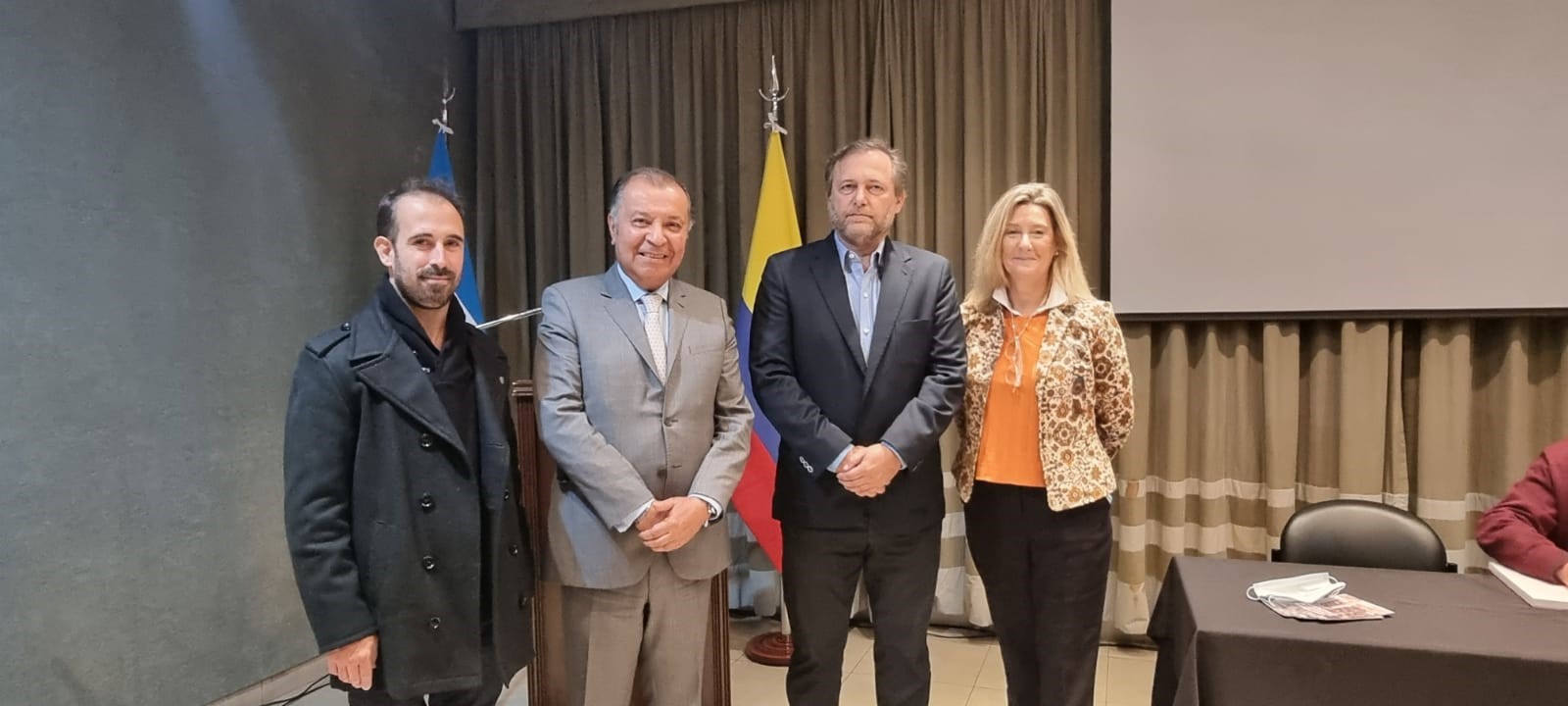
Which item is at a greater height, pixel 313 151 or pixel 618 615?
pixel 313 151

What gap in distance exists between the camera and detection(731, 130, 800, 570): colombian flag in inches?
132

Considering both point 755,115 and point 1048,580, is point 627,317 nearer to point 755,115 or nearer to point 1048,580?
point 1048,580

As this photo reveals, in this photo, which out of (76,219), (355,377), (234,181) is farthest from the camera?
(234,181)

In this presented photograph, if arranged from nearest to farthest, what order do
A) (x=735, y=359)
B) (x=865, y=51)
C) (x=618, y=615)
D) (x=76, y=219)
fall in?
(x=618, y=615) → (x=735, y=359) → (x=76, y=219) → (x=865, y=51)

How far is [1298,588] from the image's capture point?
1834 millimetres

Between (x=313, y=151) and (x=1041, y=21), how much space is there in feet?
9.33

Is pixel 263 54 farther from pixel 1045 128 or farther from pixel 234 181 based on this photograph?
pixel 1045 128

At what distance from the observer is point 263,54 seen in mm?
3102

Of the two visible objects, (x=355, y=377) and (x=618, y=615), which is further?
(x=618, y=615)

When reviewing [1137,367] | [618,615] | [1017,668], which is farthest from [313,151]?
[1137,367]

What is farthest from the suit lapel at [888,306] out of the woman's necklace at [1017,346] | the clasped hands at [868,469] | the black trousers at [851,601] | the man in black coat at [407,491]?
the man in black coat at [407,491]

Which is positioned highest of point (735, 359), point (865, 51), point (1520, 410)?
point (865, 51)

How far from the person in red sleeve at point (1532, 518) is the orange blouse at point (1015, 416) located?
3.39 feet

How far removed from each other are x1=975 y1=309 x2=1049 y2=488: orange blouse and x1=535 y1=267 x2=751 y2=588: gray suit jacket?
64 centimetres
